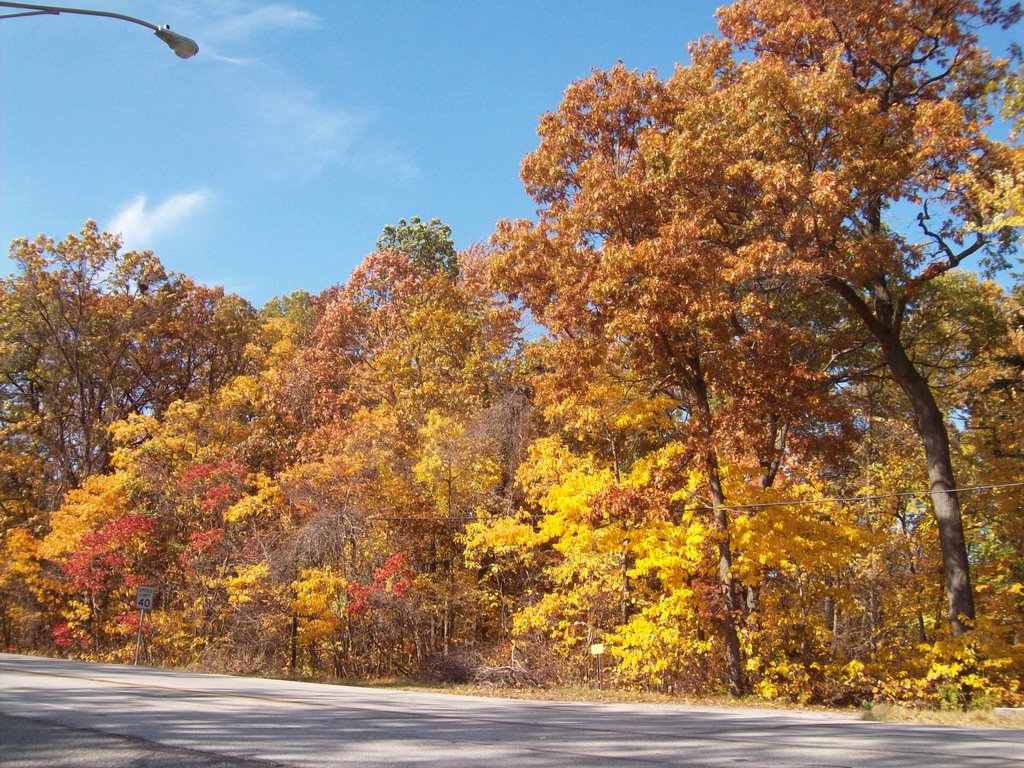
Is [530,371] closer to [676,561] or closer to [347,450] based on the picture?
[347,450]

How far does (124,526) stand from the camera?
2705 centimetres

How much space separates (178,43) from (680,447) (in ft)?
45.0

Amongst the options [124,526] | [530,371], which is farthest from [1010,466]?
[124,526]

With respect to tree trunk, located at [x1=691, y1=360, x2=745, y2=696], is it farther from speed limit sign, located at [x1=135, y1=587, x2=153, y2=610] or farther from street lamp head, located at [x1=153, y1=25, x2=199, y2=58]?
speed limit sign, located at [x1=135, y1=587, x2=153, y2=610]

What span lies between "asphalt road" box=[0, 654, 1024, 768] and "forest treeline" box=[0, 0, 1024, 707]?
7.37m

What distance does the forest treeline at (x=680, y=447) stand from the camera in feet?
53.1

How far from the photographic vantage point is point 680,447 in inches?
711

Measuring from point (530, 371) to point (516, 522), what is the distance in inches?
346

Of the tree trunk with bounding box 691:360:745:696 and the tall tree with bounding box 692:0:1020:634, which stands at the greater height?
the tall tree with bounding box 692:0:1020:634

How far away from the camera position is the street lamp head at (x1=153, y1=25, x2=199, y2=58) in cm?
753

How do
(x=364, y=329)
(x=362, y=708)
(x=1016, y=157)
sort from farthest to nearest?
(x=364, y=329) < (x=1016, y=157) < (x=362, y=708)

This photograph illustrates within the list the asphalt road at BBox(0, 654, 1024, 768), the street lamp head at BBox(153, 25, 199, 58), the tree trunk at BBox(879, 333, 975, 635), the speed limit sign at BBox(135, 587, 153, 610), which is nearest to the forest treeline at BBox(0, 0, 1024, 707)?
the tree trunk at BBox(879, 333, 975, 635)

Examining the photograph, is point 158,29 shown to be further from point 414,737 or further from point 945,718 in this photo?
point 945,718

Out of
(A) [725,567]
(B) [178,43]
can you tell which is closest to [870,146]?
(A) [725,567]
